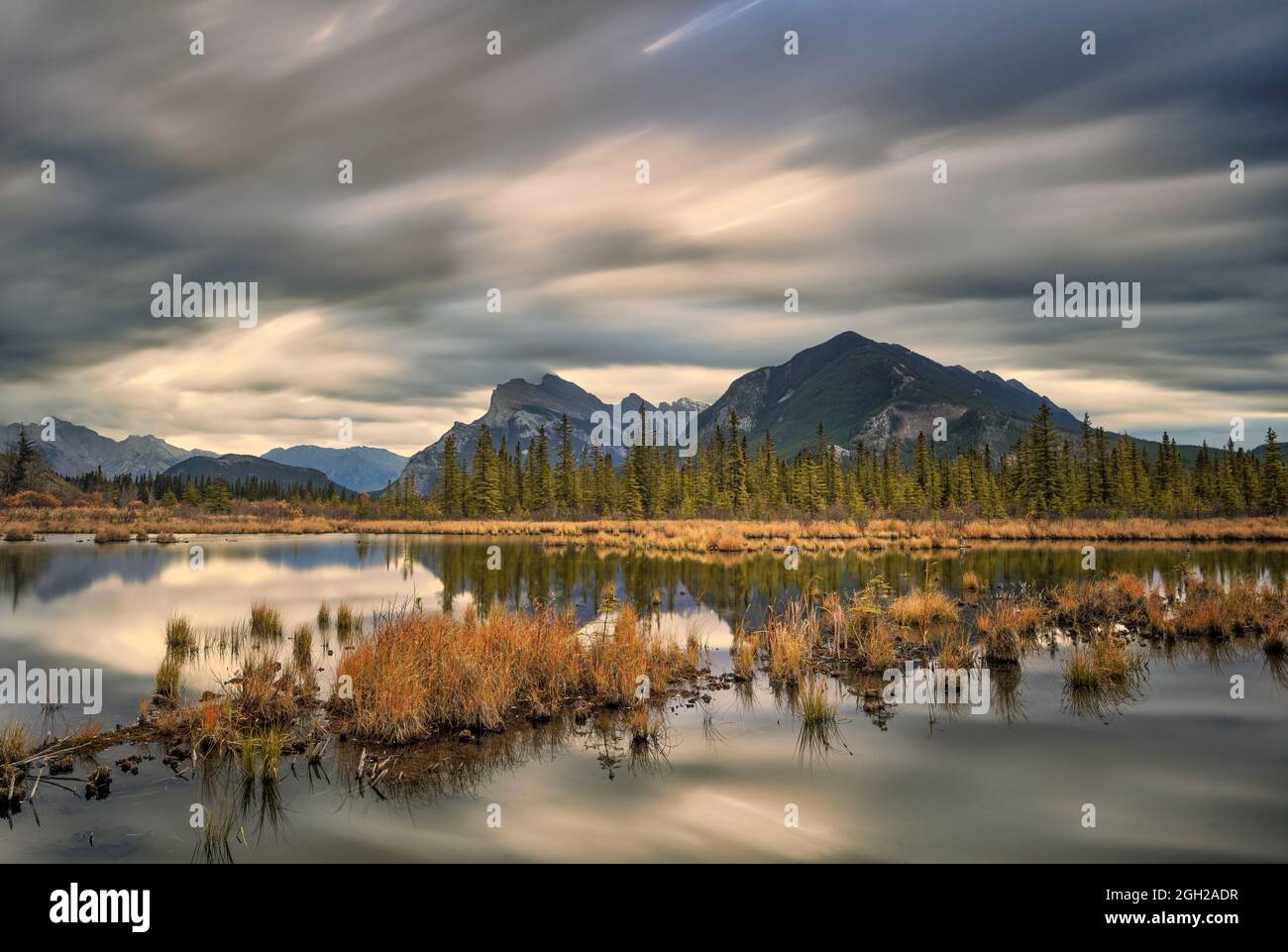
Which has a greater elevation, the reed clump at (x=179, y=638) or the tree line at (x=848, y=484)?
the tree line at (x=848, y=484)

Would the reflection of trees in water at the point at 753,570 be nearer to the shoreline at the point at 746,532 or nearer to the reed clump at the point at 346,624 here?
the reed clump at the point at 346,624

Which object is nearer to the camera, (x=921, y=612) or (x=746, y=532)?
(x=921, y=612)

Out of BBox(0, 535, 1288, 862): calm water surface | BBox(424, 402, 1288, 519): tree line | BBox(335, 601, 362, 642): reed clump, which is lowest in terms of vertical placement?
BBox(0, 535, 1288, 862): calm water surface

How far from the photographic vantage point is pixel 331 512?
123688 mm

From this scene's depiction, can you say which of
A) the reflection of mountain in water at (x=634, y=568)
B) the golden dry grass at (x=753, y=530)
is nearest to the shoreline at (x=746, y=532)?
the golden dry grass at (x=753, y=530)

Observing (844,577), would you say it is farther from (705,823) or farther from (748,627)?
(705,823)

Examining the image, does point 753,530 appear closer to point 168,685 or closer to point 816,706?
point 816,706

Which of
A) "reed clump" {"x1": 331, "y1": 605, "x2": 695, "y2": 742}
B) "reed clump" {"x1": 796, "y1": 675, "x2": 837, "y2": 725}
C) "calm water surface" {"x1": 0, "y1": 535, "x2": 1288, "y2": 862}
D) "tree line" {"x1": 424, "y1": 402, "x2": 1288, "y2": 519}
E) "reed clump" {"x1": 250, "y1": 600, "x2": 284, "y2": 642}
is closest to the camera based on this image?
"calm water surface" {"x1": 0, "y1": 535, "x2": 1288, "y2": 862}

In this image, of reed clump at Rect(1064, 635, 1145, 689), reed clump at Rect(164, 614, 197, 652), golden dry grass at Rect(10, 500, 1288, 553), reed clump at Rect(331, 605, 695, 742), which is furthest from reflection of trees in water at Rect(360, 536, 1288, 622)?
reed clump at Rect(1064, 635, 1145, 689)

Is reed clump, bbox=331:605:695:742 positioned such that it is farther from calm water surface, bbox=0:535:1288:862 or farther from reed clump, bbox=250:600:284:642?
reed clump, bbox=250:600:284:642

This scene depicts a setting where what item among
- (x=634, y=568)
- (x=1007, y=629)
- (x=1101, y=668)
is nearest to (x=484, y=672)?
(x=1101, y=668)

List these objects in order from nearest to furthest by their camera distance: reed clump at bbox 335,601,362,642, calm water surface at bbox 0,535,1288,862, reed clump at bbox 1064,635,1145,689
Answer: calm water surface at bbox 0,535,1288,862 → reed clump at bbox 1064,635,1145,689 → reed clump at bbox 335,601,362,642
